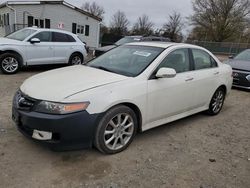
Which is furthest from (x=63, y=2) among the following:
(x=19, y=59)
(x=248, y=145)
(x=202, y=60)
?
(x=248, y=145)

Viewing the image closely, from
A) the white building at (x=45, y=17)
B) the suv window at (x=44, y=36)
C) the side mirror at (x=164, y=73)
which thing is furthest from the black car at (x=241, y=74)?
the white building at (x=45, y=17)

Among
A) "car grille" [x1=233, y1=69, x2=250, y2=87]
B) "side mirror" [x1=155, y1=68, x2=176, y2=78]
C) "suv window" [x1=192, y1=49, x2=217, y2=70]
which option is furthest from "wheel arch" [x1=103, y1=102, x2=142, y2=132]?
"car grille" [x1=233, y1=69, x2=250, y2=87]

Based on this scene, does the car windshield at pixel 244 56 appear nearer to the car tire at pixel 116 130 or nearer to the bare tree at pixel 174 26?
the car tire at pixel 116 130

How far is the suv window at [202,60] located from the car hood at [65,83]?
73.3 inches

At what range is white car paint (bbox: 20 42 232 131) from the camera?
358cm

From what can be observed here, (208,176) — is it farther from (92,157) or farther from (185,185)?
(92,157)

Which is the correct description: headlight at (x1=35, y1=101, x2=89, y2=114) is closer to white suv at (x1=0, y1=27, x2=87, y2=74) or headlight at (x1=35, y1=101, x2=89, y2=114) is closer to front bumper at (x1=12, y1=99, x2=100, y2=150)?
front bumper at (x1=12, y1=99, x2=100, y2=150)

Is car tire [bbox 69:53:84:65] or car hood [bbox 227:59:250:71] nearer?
car hood [bbox 227:59:250:71]

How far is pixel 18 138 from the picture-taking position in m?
4.24

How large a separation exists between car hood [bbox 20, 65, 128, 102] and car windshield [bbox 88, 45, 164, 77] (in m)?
0.23

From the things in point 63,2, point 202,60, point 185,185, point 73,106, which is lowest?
point 185,185

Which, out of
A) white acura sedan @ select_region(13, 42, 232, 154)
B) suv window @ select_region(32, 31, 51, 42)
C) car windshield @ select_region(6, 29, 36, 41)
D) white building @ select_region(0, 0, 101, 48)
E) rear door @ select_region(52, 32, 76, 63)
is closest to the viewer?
white acura sedan @ select_region(13, 42, 232, 154)

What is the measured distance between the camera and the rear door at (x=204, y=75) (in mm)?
5225

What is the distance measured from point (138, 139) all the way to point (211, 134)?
4.59 ft
